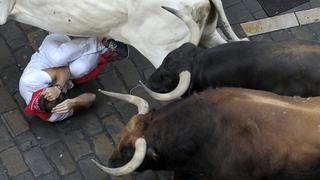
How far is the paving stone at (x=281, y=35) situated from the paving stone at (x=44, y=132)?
8.50 feet

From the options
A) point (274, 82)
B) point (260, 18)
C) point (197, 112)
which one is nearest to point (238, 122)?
point (197, 112)

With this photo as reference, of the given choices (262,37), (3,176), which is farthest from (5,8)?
(262,37)

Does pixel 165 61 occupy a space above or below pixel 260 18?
above

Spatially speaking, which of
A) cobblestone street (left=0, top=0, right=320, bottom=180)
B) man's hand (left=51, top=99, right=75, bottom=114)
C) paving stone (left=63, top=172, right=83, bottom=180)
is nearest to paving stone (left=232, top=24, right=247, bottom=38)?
cobblestone street (left=0, top=0, right=320, bottom=180)

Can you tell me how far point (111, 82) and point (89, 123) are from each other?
0.52 meters

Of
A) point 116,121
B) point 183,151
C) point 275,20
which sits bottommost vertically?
point 275,20

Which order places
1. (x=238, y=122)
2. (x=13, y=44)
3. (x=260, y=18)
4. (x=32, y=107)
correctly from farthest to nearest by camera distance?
(x=260, y=18) → (x=13, y=44) → (x=32, y=107) → (x=238, y=122)

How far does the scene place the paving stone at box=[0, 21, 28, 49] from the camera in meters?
6.89

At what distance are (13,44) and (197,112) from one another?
2676mm

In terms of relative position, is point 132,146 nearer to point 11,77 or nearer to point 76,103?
point 76,103

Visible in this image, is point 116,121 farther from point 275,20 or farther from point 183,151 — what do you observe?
point 275,20

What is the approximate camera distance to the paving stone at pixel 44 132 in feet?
20.7

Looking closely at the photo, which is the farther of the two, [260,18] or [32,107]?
[260,18]

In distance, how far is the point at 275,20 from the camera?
290 inches
